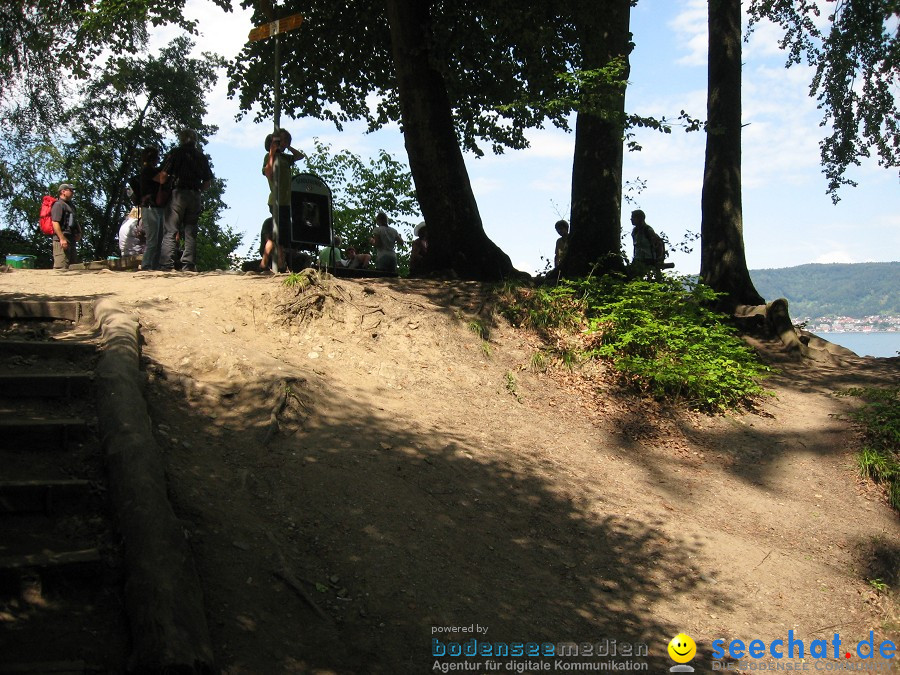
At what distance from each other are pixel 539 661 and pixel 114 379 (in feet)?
11.5

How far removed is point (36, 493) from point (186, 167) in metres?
6.71

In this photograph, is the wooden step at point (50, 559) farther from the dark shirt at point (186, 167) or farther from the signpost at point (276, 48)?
the dark shirt at point (186, 167)

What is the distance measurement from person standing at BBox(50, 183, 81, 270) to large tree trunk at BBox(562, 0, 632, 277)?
8255 millimetres

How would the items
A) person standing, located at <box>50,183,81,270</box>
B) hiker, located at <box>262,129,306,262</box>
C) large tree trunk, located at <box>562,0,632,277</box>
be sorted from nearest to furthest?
hiker, located at <box>262,129,306,262</box>
large tree trunk, located at <box>562,0,632,277</box>
person standing, located at <box>50,183,81,270</box>

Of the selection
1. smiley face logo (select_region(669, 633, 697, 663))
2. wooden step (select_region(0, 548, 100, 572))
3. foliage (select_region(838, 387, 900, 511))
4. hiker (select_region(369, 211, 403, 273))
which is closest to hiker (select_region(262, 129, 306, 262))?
hiker (select_region(369, 211, 403, 273))

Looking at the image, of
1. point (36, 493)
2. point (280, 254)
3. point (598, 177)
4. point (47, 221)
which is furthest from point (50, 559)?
point (47, 221)

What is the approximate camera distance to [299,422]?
19.9ft

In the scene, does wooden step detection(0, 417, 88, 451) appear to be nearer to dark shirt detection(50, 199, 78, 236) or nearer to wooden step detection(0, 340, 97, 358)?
wooden step detection(0, 340, 97, 358)

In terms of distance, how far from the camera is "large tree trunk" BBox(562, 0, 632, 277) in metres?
10.7

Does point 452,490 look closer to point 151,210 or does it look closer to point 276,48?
point 276,48

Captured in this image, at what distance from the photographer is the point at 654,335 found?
888 centimetres

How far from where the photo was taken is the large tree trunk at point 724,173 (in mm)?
12500

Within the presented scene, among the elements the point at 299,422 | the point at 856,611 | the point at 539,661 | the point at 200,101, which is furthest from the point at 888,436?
the point at 200,101

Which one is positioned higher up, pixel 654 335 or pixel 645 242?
pixel 645 242
